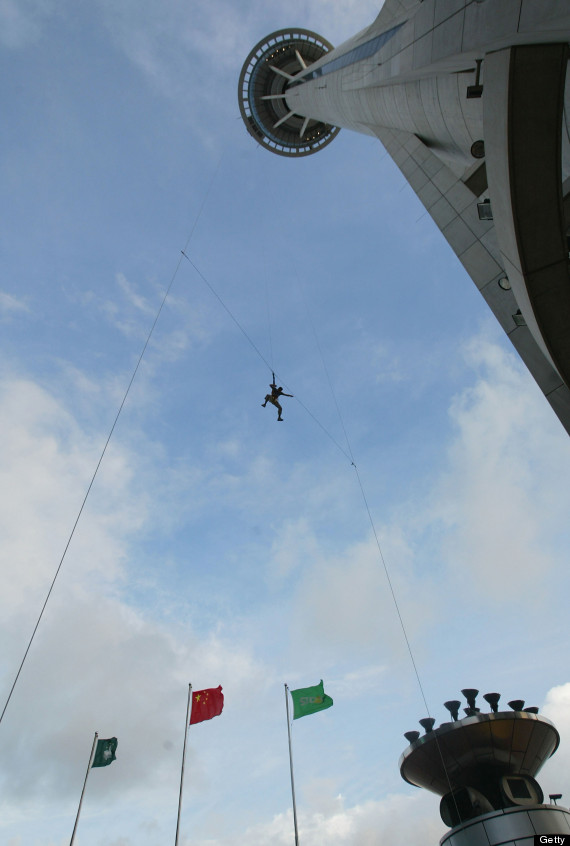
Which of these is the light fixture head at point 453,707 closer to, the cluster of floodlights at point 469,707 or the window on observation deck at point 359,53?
the cluster of floodlights at point 469,707

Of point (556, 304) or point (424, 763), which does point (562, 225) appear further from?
point (424, 763)

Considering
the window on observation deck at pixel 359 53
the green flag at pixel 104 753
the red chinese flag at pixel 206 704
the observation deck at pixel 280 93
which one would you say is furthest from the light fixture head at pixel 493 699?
the observation deck at pixel 280 93

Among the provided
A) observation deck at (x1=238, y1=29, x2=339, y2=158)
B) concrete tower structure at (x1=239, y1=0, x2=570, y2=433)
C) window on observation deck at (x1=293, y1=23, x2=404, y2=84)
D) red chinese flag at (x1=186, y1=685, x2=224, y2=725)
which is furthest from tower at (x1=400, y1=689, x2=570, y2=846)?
observation deck at (x1=238, y1=29, x2=339, y2=158)

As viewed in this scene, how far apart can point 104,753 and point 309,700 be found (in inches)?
365

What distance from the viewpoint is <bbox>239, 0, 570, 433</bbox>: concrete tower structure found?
805 centimetres

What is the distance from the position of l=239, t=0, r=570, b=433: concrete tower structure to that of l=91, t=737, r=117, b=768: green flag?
22499 millimetres

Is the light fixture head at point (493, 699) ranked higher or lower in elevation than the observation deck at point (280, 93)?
lower

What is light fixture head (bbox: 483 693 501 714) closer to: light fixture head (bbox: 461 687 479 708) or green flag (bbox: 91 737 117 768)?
light fixture head (bbox: 461 687 479 708)

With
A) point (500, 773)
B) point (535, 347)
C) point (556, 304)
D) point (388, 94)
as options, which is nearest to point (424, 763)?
point (500, 773)

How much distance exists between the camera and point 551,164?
27.3 feet

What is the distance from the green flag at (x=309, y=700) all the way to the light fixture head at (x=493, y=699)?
367 inches

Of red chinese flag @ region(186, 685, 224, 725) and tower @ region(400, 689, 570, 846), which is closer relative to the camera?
red chinese flag @ region(186, 685, 224, 725)

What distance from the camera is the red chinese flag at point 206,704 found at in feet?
69.7

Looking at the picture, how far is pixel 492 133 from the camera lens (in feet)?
28.8
